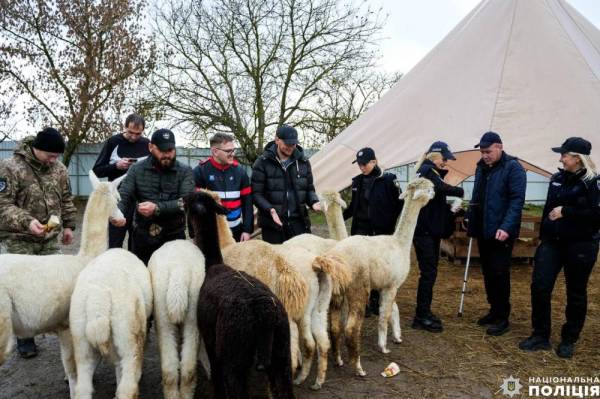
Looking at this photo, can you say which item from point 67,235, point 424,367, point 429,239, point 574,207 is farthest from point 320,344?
point 67,235

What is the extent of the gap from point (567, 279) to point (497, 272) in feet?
2.89

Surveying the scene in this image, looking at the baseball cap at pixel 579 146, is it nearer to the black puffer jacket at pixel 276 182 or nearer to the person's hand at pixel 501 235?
the person's hand at pixel 501 235

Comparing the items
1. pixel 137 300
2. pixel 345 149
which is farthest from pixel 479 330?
pixel 137 300

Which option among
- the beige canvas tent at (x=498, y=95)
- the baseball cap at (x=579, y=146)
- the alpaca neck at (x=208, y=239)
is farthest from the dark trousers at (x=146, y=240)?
the baseball cap at (x=579, y=146)

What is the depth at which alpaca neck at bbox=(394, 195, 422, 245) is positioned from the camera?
5102mm

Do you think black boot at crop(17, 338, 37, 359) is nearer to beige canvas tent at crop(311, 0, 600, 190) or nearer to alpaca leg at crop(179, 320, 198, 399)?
alpaca leg at crop(179, 320, 198, 399)

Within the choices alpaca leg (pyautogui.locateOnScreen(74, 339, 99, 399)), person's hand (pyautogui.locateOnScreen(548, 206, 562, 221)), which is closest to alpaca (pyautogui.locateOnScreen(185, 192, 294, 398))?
alpaca leg (pyautogui.locateOnScreen(74, 339, 99, 399))

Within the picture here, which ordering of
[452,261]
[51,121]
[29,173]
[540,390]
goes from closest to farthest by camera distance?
[540,390] < [29,173] < [452,261] < [51,121]

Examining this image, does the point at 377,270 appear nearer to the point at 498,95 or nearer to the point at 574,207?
the point at 574,207

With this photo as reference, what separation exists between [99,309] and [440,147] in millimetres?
4406

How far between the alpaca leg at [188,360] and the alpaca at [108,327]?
34cm

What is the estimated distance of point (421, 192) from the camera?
5.13 meters

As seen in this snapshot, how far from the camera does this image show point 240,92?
647 inches

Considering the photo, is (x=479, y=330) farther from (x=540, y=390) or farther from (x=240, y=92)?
(x=240, y=92)
